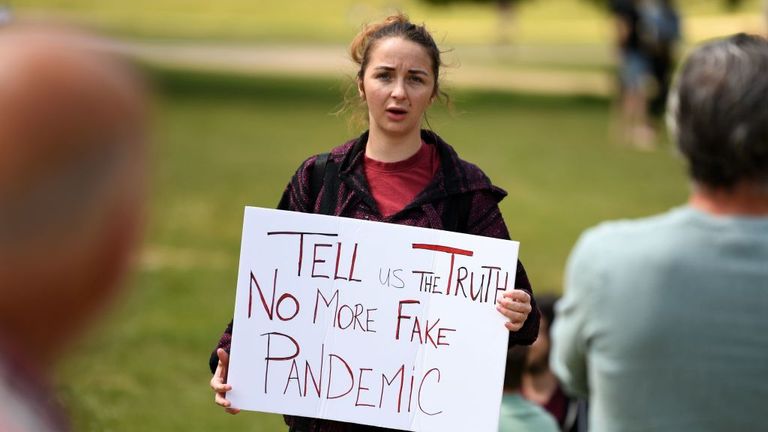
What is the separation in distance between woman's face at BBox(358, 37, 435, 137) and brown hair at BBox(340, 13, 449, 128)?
21 millimetres

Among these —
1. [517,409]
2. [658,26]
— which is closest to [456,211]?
[517,409]

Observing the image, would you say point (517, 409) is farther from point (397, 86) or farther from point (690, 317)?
point (690, 317)

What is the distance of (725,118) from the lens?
2168 millimetres

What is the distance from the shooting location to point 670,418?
2.20 meters

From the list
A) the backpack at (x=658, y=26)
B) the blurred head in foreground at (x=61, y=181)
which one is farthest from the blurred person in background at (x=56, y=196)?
the backpack at (x=658, y=26)

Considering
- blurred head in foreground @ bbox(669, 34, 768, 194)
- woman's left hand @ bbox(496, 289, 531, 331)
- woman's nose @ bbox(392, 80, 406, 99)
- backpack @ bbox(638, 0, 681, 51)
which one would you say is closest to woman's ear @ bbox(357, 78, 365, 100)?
woman's nose @ bbox(392, 80, 406, 99)

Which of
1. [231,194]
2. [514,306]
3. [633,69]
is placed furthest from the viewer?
[633,69]

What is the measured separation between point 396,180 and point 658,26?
17.0 meters

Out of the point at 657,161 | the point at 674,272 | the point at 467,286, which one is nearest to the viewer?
the point at 674,272

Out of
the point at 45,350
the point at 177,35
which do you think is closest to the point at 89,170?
the point at 45,350

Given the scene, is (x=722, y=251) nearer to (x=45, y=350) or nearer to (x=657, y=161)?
(x=45, y=350)

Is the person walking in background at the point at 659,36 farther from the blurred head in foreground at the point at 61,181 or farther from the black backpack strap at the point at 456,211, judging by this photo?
the blurred head in foreground at the point at 61,181

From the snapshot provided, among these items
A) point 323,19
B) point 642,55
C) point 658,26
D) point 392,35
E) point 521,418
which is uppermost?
point 323,19

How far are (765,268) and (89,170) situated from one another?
1.37 metres
